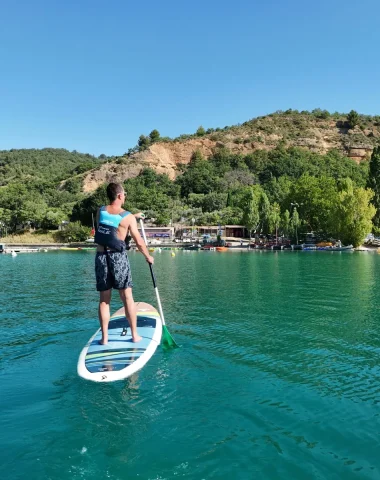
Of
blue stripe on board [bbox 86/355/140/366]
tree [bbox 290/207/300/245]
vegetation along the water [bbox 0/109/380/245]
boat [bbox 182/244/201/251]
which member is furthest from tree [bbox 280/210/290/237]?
blue stripe on board [bbox 86/355/140/366]

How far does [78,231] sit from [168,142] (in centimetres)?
6972

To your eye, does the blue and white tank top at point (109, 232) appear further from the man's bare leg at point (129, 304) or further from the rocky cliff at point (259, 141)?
the rocky cliff at point (259, 141)

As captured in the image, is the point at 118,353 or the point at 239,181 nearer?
the point at 118,353

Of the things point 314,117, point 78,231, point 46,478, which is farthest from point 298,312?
point 314,117

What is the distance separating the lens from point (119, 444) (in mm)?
5133

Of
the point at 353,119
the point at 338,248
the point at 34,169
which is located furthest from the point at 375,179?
the point at 34,169

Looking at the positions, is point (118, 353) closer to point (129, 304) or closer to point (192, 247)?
point (129, 304)

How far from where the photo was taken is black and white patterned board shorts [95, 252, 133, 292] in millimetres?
7594

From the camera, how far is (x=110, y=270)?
7633 mm

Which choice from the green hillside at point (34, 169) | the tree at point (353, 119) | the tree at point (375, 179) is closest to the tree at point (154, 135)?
the green hillside at point (34, 169)

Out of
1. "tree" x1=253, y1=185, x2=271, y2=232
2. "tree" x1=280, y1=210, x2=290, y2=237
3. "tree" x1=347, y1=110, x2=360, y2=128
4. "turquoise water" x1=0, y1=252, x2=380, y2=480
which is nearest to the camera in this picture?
"turquoise water" x1=0, y1=252, x2=380, y2=480

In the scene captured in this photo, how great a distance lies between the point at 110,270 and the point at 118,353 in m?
1.59

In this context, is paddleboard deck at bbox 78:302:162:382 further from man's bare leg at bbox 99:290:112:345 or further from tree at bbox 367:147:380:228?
tree at bbox 367:147:380:228

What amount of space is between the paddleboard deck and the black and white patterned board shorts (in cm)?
124
